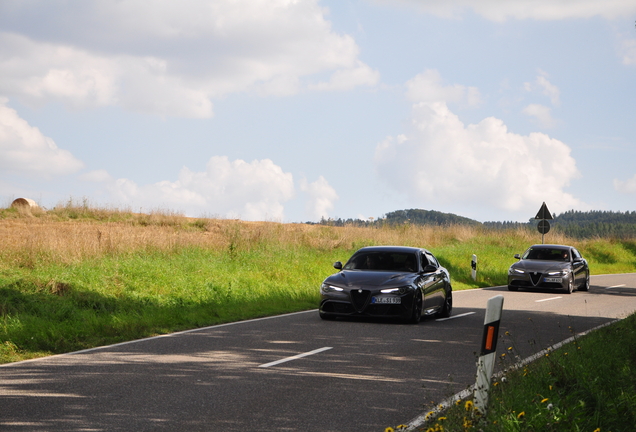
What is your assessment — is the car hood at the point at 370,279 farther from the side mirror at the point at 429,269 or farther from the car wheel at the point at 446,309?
the car wheel at the point at 446,309

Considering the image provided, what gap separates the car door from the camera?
14250mm

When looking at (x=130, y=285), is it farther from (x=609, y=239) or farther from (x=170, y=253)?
(x=609, y=239)

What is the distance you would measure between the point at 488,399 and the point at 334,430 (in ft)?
4.40

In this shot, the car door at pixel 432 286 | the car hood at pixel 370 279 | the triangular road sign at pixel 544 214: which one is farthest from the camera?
the triangular road sign at pixel 544 214

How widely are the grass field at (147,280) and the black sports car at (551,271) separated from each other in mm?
2714

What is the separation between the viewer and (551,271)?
75.9ft

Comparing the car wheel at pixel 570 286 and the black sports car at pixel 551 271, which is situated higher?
the black sports car at pixel 551 271

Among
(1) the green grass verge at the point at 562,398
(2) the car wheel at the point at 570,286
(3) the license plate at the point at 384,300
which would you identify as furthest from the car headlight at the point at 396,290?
(2) the car wheel at the point at 570,286

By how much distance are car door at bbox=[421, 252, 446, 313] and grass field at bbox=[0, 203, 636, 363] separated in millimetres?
A: 3412

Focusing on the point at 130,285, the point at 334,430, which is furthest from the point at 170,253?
the point at 334,430

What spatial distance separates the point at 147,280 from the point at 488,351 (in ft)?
39.4

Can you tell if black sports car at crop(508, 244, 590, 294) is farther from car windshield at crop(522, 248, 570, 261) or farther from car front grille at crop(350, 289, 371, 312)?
car front grille at crop(350, 289, 371, 312)

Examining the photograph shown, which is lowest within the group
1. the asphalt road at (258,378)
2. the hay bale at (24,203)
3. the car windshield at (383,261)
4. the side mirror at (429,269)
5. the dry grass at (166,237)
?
the asphalt road at (258,378)

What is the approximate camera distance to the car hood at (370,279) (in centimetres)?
1343
